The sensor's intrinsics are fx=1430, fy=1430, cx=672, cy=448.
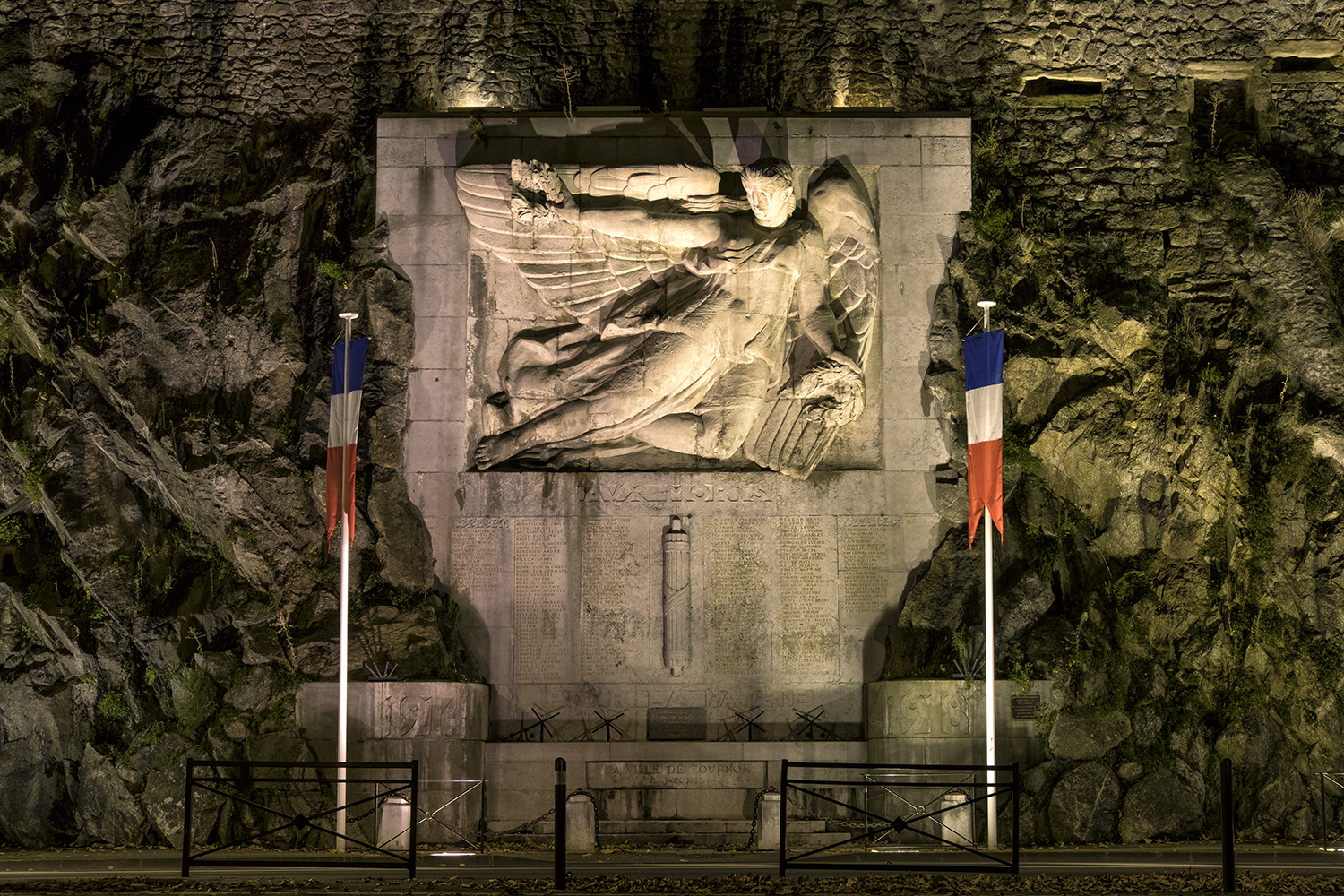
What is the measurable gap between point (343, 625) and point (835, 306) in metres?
7.03

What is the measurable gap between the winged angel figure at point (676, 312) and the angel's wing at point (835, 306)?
0.02 meters

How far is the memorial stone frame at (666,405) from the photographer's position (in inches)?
677

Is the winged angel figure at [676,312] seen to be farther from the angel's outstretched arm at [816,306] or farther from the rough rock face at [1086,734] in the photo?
the rough rock face at [1086,734]

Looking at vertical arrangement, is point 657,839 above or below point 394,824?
below

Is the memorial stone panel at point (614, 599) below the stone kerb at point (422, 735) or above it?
above

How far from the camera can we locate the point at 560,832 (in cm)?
1148

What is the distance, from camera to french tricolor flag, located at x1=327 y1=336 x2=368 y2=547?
16.1 metres

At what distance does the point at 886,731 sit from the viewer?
16.2 meters

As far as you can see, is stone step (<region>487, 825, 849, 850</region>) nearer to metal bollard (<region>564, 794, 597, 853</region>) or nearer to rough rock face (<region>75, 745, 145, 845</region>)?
metal bollard (<region>564, 794, 597, 853</region>)

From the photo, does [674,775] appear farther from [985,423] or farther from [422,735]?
[985,423]

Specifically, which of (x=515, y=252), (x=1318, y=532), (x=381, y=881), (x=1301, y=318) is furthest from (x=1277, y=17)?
(x=381, y=881)

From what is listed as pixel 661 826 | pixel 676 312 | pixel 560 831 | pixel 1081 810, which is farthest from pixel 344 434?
pixel 1081 810

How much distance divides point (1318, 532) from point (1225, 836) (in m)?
7.66

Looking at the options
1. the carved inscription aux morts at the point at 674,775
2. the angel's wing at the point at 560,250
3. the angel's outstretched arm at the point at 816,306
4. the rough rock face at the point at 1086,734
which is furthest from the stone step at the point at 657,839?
the angel's wing at the point at 560,250
